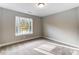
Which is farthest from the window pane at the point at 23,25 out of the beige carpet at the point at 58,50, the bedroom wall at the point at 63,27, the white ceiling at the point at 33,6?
the beige carpet at the point at 58,50

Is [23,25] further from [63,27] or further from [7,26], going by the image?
[63,27]

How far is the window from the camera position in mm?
4782

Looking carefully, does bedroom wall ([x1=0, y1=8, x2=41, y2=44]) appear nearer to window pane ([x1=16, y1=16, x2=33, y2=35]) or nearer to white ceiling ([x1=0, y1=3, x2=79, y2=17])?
window pane ([x1=16, y1=16, x2=33, y2=35])

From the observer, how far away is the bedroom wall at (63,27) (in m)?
4.07

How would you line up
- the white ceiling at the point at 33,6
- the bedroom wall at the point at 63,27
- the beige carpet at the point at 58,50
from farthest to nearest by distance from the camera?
the bedroom wall at the point at 63,27
the white ceiling at the point at 33,6
the beige carpet at the point at 58,50

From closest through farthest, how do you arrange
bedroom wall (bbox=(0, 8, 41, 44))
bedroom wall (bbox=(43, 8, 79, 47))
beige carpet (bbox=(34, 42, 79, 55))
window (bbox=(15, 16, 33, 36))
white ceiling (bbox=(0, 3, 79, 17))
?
beige carpet (bbox=(34, 42, 79, 55)) → white ceiling (bbox=(0, 3, 79, 17)) → bedroom wall (bbox=(0, 8, 41, 44)) → bedroom wall (bbox=(43, 8, 79, 47)) → window (bbox=(15, 16, 33, 36))

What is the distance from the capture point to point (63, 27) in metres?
4.84

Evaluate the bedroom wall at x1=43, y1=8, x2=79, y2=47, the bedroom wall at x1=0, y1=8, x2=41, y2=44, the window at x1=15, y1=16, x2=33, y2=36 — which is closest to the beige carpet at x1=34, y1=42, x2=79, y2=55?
the bedroom wall at x1=43, y1=8, x2=79, y2=47

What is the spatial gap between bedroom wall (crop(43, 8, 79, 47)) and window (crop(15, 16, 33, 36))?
60.6 inches

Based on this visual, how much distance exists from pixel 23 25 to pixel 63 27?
296 cm

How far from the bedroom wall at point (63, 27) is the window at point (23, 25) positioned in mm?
1540

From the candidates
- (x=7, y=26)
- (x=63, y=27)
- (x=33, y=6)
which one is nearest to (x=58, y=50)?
(x=63, y=27)

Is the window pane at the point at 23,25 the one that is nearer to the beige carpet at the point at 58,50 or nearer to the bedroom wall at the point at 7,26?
the bedroom wall at the point at 7,26

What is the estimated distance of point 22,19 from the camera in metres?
5.16
